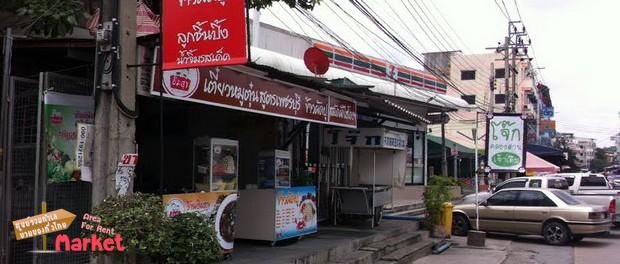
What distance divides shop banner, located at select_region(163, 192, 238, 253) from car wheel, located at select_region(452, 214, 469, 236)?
10.2 m

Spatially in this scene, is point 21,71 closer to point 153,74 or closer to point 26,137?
point 26,137

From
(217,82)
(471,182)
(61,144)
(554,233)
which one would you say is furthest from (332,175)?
(471,182)

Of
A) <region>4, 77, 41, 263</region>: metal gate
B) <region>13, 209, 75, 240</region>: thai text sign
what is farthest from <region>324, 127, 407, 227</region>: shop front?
<region>13, 209, 75, 240</region>: thai text sign

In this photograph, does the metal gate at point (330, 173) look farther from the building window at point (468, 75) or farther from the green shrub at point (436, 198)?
the building window at point (468, 75)

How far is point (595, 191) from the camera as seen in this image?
17.6 m

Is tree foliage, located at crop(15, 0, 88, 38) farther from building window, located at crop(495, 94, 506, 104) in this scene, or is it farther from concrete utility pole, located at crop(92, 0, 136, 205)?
building window, located at crop(495, 94, 506, 104)

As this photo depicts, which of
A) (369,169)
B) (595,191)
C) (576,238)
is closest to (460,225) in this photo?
(576,238)

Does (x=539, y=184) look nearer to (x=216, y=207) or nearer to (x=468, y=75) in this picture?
(x=216, y=207)

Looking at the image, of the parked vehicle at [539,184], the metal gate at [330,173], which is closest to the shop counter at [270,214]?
the metal gate at [330,173]

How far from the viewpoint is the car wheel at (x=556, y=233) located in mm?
15047

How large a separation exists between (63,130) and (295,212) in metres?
4.80

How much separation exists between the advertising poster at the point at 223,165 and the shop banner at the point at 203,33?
111 inches

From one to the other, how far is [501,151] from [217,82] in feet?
41.9

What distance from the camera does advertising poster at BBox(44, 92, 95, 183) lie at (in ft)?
21.0
